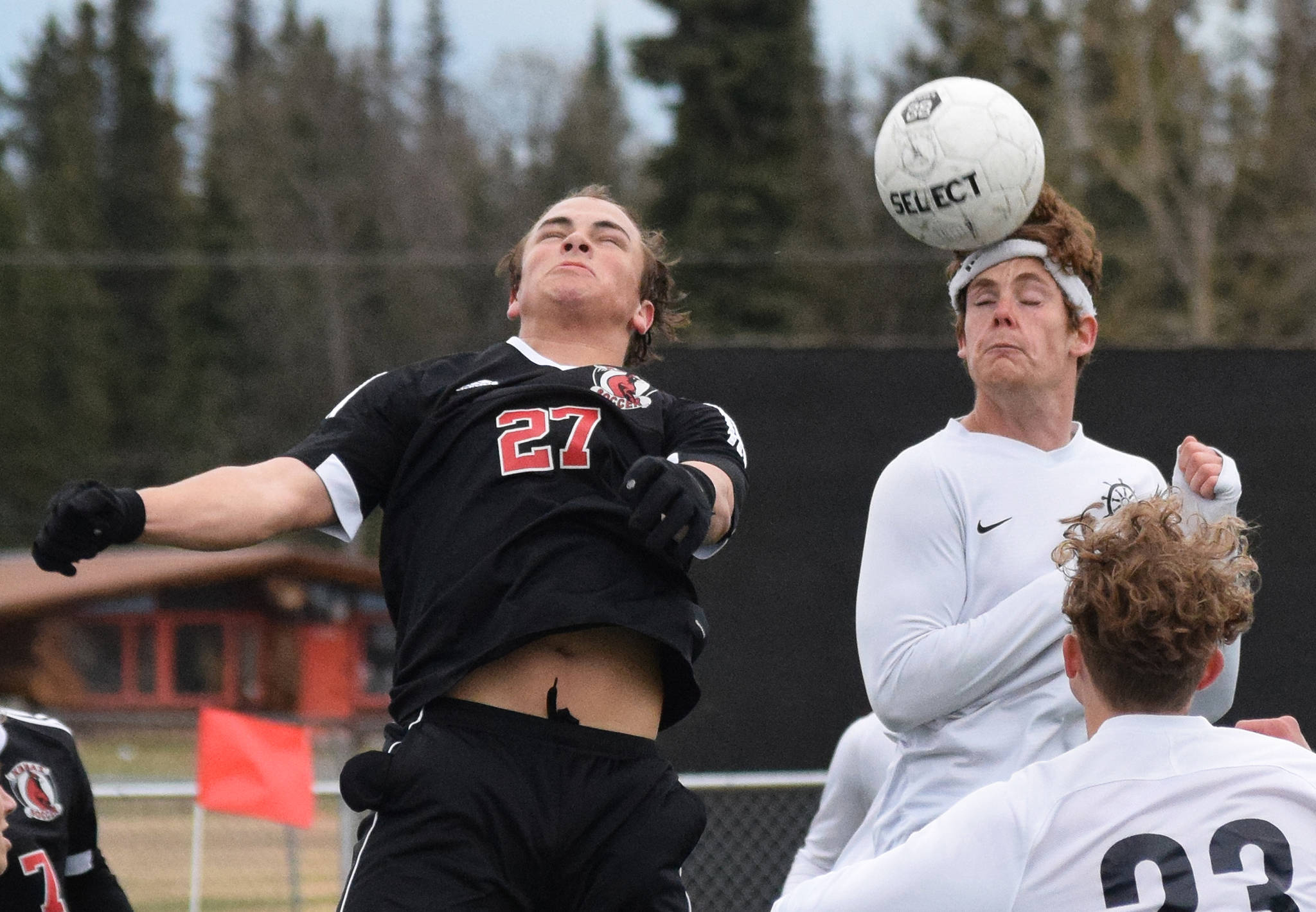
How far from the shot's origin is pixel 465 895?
2.60m

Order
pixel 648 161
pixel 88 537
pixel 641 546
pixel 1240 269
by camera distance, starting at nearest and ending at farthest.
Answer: pixel 88 537, pixel 641 546, pixel 1240 269, pixel 648 161

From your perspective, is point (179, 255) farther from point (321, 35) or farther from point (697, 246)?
point (697, 246)

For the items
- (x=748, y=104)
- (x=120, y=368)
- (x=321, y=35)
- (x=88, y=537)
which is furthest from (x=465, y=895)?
(x=321, y=35)

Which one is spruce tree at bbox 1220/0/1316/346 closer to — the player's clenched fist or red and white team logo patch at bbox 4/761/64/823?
the player's clenched fist

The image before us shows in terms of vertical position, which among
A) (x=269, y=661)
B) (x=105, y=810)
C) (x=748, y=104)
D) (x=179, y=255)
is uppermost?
(x=748, y=104)

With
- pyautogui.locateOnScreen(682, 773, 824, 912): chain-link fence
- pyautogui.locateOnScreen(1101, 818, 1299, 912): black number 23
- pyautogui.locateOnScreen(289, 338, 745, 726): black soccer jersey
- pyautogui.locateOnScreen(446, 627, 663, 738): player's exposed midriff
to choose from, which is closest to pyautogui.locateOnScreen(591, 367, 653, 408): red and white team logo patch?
pyautogui.locateOnScreen(289, 338, 745, 726): black soccer jersey

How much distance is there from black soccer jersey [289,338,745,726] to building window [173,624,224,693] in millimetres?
27820

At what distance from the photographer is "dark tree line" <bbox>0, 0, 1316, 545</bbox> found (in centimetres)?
2686

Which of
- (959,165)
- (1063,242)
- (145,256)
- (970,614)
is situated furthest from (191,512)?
(145,256)

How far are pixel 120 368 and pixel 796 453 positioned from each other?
3346cm

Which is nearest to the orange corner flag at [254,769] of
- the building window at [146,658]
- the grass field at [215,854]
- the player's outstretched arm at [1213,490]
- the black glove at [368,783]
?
the grass field at [215,854]

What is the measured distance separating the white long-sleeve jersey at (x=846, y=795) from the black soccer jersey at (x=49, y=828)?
1.77 metres

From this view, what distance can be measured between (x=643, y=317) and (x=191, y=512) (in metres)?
1.12

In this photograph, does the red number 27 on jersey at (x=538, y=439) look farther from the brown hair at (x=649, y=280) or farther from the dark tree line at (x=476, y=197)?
the dark tree line at (x=476, y=197)
